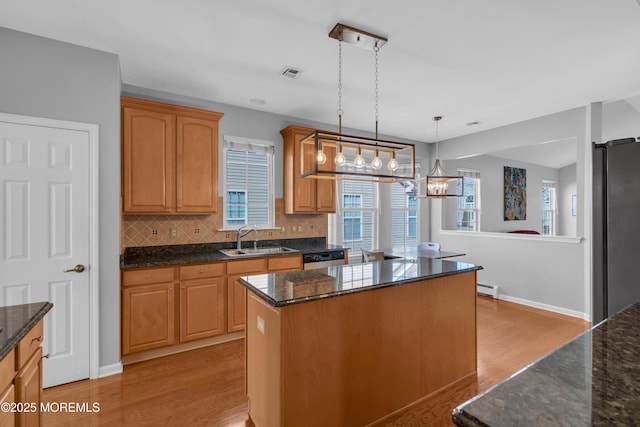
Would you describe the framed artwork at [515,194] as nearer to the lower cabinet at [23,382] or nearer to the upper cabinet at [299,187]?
the upper cabinet at [299,187]

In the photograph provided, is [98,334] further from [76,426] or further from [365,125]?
[365,125]

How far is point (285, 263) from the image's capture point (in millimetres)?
3770

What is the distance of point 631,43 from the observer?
2570mm

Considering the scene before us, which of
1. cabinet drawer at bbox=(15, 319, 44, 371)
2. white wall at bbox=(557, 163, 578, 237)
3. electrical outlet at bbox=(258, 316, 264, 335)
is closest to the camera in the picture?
cabinet drawer at bbox=(15, 319, 44, 371)

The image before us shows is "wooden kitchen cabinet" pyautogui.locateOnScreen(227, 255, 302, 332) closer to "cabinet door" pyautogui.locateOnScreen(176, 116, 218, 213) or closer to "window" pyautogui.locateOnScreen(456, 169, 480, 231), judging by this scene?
"cabinet door" pyautogui.locateOnScreen(176, 116, 218, 213)

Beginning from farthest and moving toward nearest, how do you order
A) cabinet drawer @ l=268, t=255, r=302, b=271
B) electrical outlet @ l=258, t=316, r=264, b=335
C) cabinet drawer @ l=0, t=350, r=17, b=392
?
cabinet drawer @ l=268, t=255, r=302, b=271, electrical outlet @ l=258, t=316, r=264, b=335, cabinet drawer @ l=0, t=350, r=17, b=392

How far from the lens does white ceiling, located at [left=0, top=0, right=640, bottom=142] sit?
2160 millimetres

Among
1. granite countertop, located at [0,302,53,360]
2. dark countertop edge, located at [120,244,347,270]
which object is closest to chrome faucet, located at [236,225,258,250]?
dark countertop edge, located at [120,244,347,270]

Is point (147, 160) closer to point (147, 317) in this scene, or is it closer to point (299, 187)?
point (147, 317)

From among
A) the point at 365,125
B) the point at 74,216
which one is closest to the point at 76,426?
the point at 74,216

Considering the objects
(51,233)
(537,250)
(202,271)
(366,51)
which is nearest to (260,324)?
(202,271)

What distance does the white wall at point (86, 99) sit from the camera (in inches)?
96.2

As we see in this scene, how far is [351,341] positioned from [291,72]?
2526mm

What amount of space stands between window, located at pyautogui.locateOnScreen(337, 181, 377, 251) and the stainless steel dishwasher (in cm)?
93
